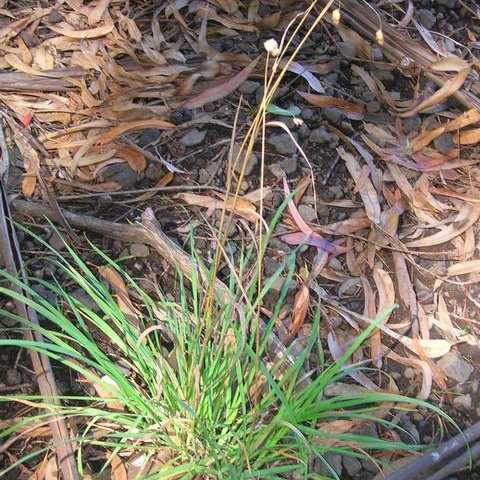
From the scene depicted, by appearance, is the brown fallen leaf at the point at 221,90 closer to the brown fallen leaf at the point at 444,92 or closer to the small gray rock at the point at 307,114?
the small gray rock at the point at 307,114

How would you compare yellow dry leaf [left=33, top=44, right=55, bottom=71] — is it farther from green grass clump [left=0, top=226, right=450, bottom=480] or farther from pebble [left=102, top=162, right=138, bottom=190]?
green grass clump [left=0, top=226, right=450, bottom=480]

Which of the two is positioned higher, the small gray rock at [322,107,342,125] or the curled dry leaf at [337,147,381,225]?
the small gray rock at [322,107,342,125]

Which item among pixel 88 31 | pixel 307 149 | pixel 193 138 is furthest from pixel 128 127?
pixel 307 149

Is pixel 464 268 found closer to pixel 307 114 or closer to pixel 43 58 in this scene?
pixel 307 114

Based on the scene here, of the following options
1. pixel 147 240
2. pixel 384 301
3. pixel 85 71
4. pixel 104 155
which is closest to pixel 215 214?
pixel 147 240

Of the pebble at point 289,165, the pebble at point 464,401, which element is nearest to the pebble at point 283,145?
the pebble at point 289,165

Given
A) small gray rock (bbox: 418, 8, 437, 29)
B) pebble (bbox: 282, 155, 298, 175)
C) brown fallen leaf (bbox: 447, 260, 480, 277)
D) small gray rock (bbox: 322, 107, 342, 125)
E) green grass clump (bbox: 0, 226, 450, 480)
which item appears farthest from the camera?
small gray rock (bbox: 418, 8, 437, 29)

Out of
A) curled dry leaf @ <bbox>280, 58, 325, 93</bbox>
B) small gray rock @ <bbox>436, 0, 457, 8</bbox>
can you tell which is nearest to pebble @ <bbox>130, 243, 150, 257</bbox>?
curled dry leaf @ <bbox>280, 58, 325, 93</bbox>

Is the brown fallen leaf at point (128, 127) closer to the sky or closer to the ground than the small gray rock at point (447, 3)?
closer to the ground
